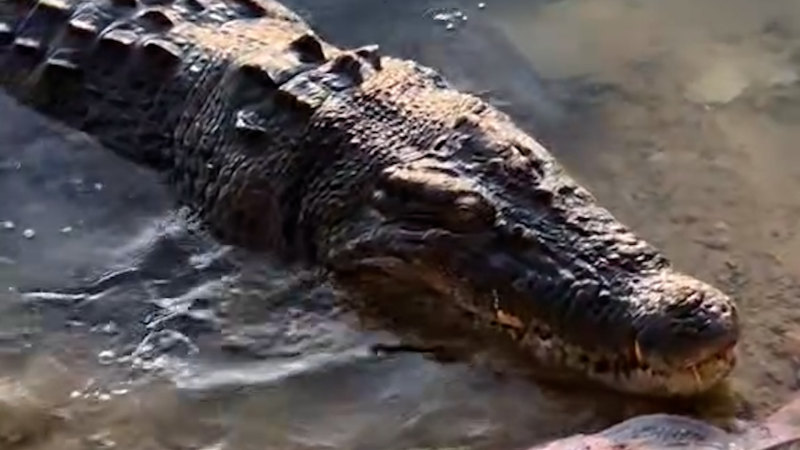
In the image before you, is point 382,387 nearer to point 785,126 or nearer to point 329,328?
point 329,328

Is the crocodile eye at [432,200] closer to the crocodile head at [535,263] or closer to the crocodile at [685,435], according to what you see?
the crocodile head at [535,263]

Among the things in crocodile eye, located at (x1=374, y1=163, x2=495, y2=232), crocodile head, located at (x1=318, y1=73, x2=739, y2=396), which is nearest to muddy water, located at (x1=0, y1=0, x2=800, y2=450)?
crocodile head, located at (x1=318, y1=73, x2=739, y2=396)

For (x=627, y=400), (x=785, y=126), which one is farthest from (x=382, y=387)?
(x=785, y=126)

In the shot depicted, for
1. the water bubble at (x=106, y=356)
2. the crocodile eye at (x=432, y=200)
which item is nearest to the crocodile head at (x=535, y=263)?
the crocodile eye at (x=432, y=200)

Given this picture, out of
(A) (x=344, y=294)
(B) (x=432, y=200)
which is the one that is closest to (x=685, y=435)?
(B) (x=432, y=200)

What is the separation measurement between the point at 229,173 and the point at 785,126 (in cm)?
170

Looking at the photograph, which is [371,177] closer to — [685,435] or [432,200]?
[432,200]

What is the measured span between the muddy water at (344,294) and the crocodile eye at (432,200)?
299mm

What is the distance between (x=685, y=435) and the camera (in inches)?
142

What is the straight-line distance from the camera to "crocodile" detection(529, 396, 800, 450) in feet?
11.8

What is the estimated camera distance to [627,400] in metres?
3.78

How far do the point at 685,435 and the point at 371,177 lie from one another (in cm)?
113

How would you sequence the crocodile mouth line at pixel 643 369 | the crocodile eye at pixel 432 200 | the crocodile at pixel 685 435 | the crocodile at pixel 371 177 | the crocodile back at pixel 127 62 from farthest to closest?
1. the crocodile back at pixel 127 62
2. the crocodile eye at pixel 432 200
3. the crocodile at pixel 371 177
4. the crocodile mouth line at pixel 643 369
5. the crocodile at pixel 685 435

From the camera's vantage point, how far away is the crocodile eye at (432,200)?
4055 millimetres
